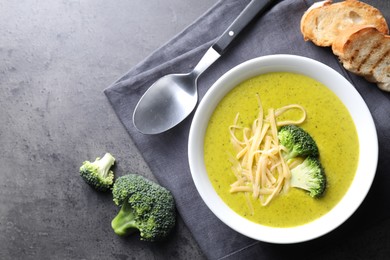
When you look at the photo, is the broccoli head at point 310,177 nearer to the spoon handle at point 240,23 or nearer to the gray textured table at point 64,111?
the spoon handle at point 240,23

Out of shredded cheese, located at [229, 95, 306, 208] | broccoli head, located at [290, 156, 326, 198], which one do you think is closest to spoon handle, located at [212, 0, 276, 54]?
shredded cheese, located at [229, 95, 306, 208]

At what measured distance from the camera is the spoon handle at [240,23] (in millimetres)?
3045

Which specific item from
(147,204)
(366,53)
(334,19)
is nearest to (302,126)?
(366,53)

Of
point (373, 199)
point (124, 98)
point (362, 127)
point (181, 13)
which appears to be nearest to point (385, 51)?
point (362, 127)

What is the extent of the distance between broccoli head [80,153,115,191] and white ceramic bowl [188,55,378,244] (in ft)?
2.29

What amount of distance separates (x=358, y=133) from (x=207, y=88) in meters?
0.98

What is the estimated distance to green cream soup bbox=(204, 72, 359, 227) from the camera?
Result: 2.76 metres

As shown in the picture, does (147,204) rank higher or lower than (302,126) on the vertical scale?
lower

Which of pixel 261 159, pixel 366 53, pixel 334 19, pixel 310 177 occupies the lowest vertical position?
pixel 310 177

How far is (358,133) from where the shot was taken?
276cm

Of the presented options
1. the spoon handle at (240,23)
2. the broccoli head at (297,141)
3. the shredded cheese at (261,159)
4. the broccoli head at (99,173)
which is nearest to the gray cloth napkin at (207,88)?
the spoon handle at (240,23)

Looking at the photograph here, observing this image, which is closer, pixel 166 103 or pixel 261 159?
pixel 261 159

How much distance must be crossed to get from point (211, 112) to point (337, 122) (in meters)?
0.74

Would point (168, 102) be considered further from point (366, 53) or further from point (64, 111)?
point (366, 53)
